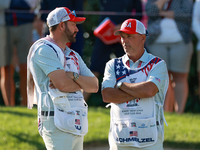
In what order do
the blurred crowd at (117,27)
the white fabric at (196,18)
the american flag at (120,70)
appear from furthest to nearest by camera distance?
the white fabric at (196,18) < the blurred crowd at (117,27) < the american flag at (120,70)

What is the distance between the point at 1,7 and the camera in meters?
6.78

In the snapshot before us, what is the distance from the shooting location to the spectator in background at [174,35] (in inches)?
267

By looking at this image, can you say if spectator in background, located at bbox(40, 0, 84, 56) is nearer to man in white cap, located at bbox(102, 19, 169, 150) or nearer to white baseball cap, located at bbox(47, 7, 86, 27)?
man in white cap, located at bbox(102, 19, 169, 150)

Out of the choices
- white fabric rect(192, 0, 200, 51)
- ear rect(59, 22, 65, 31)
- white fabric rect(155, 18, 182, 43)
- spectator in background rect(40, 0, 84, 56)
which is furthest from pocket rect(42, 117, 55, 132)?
white fabric rect(192, 0, 200, 51)

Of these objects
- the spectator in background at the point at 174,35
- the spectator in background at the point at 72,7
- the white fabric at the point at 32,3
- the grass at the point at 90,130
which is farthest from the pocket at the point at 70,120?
the white fabric at the point at 32,3

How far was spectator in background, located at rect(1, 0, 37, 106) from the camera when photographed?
22.8ft

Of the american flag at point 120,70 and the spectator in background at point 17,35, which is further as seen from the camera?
the spectator in background at point 17,35

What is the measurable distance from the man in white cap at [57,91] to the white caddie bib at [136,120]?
1.35ft

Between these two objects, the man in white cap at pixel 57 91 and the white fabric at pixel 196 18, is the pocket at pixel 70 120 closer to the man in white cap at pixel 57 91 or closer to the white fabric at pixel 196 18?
the man in white cap at pixel 57 91

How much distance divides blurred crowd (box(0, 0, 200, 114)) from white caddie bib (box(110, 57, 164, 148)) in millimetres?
2615

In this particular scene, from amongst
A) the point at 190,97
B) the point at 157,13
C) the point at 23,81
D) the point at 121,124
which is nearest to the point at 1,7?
the point at 23,81

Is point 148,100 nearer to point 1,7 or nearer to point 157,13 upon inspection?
point 157,13

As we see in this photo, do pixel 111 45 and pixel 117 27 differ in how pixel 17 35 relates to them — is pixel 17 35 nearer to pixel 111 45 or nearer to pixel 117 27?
pixel 111 45

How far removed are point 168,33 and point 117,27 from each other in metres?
0.95
